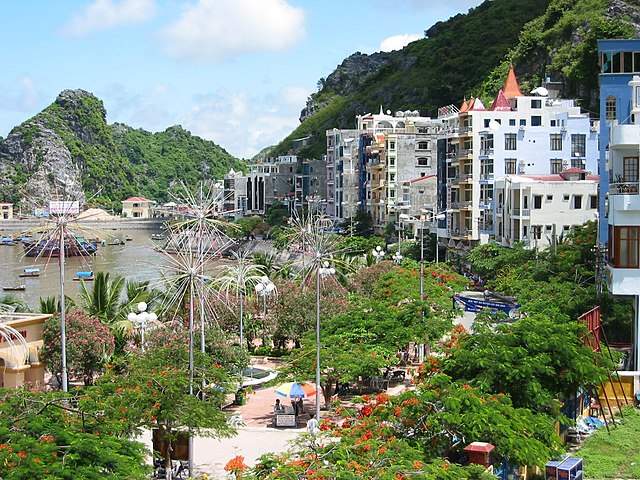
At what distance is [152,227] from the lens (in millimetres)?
180375

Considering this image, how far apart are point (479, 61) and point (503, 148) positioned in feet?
178

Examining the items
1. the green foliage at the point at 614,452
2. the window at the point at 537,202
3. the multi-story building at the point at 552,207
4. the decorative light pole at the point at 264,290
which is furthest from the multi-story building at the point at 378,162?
the green foliage at the point at 614,452

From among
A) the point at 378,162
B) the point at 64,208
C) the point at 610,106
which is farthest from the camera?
the point at 378,162

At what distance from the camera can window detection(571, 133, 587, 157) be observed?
205 ft

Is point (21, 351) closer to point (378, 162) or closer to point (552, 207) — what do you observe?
point (552, 207)

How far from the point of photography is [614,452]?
74.8ft

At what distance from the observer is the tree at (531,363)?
71.1 ft

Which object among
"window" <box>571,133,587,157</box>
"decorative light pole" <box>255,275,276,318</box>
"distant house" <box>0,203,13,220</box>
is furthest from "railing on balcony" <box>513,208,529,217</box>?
"distant house" <box>0,203,13,220</box>

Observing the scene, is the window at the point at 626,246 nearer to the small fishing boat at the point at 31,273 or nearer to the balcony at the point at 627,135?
the balcony at the point at 627,135

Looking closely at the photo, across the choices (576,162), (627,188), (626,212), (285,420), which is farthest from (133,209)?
(285,420)

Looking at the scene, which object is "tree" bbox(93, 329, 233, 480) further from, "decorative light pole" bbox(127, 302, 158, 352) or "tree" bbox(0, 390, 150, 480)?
"decorative light pole" bbox(127, 302, 158, 352)

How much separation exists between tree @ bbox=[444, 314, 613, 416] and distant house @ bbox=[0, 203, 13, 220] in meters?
174

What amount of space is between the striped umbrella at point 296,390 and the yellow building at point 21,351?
646cm

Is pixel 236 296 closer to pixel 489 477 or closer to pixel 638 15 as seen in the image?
pixel 489 477
